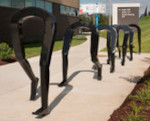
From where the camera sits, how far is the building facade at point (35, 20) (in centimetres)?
2267

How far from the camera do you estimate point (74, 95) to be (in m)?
7.48

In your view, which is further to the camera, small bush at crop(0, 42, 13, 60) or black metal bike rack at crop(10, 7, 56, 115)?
small bush at crop(0, 42, 13, 60)

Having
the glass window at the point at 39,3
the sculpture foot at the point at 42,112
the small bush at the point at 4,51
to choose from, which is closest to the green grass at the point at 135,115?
the sculpture foot at the point at 42,112

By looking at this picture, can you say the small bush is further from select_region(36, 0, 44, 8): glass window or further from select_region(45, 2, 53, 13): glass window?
select_region(45, 2, 53, 13): glass window

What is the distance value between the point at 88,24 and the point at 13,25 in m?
2.84

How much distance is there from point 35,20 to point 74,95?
22.2 meters

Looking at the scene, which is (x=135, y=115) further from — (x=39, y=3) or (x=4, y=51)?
(x=39, y=3)

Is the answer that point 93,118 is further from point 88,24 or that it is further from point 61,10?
point 61,10

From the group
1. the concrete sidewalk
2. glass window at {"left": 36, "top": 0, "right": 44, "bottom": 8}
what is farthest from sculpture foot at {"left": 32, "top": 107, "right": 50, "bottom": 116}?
glass window at {"left": 36, "top": 0, "right": 44, "bottom": 8}

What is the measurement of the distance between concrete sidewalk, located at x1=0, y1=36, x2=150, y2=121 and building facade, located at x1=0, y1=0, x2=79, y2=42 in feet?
12.2

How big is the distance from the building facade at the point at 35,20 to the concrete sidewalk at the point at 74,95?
12.2 ft

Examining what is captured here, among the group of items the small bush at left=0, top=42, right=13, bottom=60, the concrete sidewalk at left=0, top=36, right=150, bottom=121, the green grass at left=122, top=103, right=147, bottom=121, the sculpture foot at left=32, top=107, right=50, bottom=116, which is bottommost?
the concrete sidewalk at left=0, top=36, right=150, bottom=121

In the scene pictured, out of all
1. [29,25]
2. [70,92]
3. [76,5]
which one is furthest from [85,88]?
[76,5]

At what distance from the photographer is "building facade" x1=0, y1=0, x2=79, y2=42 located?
22672 millimetres
